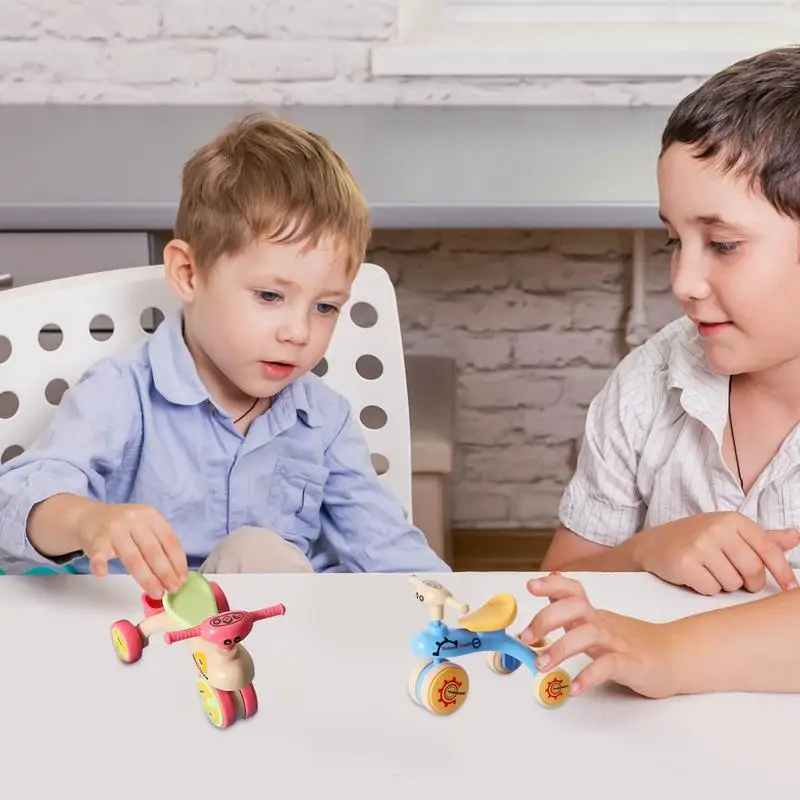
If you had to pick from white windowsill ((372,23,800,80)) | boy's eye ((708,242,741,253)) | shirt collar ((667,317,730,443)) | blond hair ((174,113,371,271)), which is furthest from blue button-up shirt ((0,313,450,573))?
white windowsill ((372,23,800,80))

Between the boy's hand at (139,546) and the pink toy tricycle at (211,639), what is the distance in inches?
1.5

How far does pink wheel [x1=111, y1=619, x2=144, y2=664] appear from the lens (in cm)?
63

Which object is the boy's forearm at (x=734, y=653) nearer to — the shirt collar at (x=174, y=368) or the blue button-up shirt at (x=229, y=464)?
the blue button-up shirt at (x=229, y=464)

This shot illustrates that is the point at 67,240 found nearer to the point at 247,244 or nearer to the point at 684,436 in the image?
the point at 247,244

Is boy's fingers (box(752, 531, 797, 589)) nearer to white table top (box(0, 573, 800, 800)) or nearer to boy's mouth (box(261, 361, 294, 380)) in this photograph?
white table top (box(0, 573, 800, 800))

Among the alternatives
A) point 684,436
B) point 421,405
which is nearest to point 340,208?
point 684,436

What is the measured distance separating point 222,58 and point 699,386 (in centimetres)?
138

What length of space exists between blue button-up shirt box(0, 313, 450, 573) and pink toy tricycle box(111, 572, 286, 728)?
1.43 feet

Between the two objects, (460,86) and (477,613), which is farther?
(460,86)

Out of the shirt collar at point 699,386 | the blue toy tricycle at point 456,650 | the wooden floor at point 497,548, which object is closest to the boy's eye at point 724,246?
the shirt collar at point 699,386

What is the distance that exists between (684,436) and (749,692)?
20.8 inches

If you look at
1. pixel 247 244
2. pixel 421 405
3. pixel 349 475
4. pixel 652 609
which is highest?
pixel 247 244

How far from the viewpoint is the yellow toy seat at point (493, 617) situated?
58 cm

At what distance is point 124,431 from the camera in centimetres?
109
